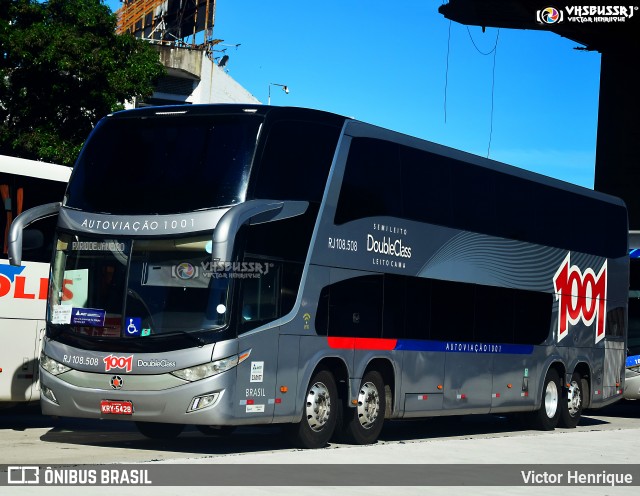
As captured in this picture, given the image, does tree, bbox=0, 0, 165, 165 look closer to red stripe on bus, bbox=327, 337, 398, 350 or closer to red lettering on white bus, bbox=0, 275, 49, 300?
red lettering on white bus, bbox=0, 275, 49, 300

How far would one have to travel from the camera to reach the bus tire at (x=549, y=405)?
22.1 meters

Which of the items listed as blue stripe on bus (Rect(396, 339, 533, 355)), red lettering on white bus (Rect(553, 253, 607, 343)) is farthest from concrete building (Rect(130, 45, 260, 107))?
blue stripe on bus (Rect(396, 339, 533, 355))

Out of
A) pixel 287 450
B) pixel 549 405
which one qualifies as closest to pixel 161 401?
pixel 287 450

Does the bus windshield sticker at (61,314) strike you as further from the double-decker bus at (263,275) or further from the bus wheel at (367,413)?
the bus wheel at (367,413)

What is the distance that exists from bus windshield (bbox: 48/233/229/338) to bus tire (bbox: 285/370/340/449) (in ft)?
6.68

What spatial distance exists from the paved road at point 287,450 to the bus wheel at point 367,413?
0.29 meters

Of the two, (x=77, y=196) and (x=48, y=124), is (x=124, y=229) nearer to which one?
(x=77, y=196)

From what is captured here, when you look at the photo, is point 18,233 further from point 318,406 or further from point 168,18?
point 168,18

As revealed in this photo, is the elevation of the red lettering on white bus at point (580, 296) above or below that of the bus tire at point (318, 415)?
above

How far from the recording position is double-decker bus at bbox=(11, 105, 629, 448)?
47.5ft

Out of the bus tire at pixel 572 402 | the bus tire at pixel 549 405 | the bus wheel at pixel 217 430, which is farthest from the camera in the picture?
the bus tire at pixel 572 402

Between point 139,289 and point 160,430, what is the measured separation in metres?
3.04

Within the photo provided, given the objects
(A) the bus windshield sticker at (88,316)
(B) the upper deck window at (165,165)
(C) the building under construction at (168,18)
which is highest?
(C) the building under construction at (168,18)

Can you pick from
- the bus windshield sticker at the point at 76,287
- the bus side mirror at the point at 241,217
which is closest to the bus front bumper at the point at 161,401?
the bus windshield sticker at the point at 76,287
